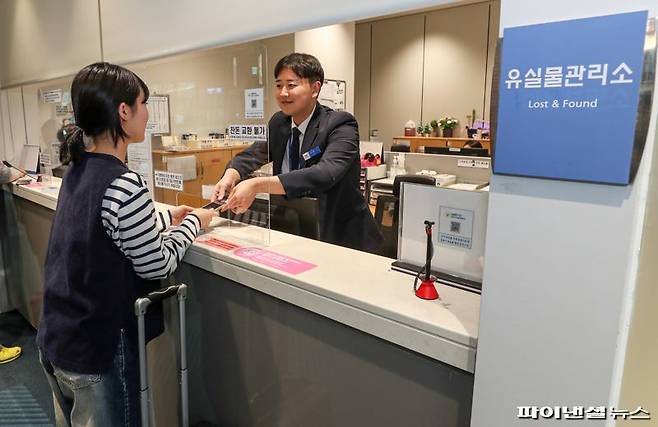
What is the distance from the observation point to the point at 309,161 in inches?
75.8

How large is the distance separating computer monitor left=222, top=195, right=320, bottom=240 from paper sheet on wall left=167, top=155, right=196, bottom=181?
0.90ft

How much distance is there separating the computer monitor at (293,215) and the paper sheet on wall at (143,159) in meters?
0.56

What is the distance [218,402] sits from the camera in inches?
63.6

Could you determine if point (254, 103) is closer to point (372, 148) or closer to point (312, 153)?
point (312, 153)

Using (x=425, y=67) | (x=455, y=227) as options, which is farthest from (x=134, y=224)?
(x=425, y=67)

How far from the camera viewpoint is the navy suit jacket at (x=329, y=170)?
169cm

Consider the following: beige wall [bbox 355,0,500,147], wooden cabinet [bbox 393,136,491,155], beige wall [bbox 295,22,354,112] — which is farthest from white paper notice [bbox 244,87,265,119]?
beige wall [bbox 355,0,500,147]

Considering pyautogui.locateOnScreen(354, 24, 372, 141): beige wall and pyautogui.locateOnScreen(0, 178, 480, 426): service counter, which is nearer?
pyautogui.locateOnScreen(0, 178, 480, 426): service counter

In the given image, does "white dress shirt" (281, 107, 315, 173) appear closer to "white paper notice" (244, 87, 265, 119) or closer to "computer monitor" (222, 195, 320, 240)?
"computer monitor" (222, 195, 320, 240)

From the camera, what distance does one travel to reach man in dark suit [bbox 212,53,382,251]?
1653 mm

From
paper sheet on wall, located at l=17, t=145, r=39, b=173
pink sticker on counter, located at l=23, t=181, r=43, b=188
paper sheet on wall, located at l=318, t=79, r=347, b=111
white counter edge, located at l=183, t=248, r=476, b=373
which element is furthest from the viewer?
paper sheet on wall, located at l=318, t=79, r=347, b=111

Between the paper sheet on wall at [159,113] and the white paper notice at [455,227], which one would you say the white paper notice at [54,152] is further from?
the white paper notice at [455,227]

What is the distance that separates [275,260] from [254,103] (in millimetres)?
547

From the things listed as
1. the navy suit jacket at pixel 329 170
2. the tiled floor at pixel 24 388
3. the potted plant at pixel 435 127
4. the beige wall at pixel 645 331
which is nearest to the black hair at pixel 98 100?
the navy suit jacket at pixel 329 170
